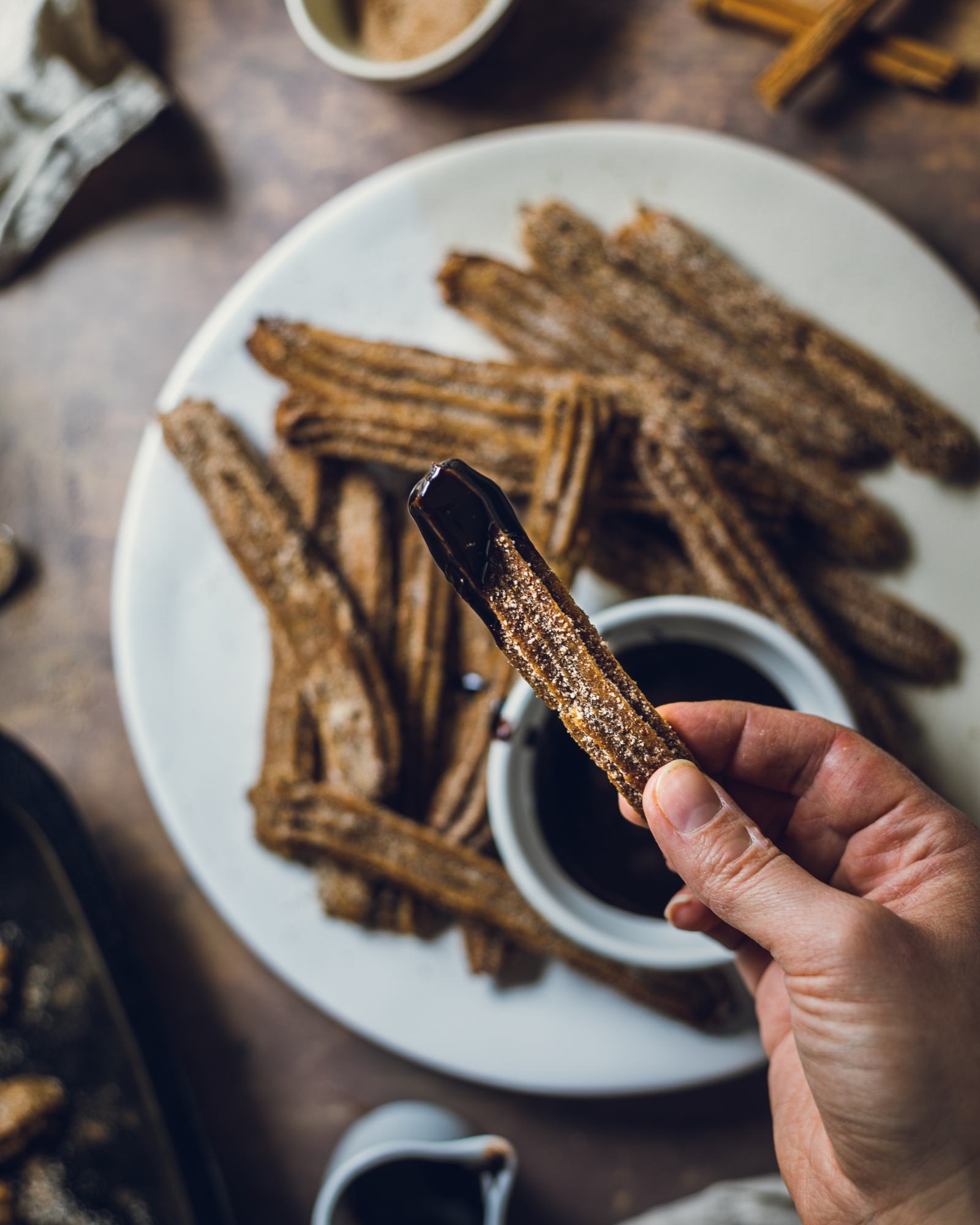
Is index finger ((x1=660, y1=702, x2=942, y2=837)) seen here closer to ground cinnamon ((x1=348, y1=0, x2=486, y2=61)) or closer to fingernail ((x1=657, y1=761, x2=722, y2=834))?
fingernail ((x1=657, y1=761, x2=722, y2=834))

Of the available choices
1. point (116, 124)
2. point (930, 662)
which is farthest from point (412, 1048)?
point (116, 124)

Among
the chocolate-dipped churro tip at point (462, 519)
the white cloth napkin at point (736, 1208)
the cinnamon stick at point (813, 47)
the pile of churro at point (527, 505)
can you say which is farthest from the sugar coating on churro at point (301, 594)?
the cinnamon stick at point (813, 47)

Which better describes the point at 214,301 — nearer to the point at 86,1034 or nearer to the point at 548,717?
the point at 548,717

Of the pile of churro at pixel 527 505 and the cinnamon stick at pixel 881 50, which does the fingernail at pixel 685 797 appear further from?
the cinnamon stick at pixel 881 50

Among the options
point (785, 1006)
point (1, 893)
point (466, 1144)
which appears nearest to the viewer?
point (785, 1006)

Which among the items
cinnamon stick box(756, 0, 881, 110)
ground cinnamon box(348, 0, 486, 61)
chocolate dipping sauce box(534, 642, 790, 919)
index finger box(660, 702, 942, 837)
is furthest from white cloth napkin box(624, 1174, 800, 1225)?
ground cinnamon box(348, 0, 486, 61)

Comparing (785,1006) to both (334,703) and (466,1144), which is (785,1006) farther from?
(334,703)
